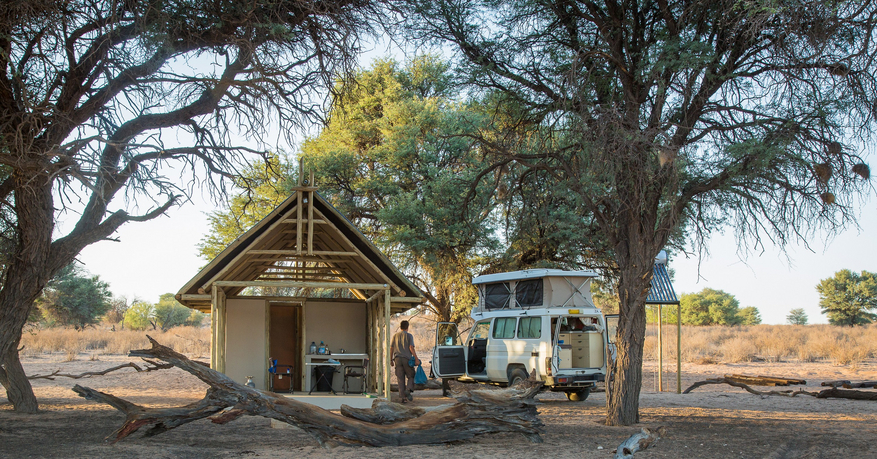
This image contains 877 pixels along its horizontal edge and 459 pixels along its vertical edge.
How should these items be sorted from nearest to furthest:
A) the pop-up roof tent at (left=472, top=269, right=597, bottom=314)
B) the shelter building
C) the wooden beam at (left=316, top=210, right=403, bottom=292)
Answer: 1. the shelter building
2. the wooden beam at (left=316, top=210, right=403, bottom=292)
3. the pop-up roof tent at (left=472, top=269, right=597, bottom=314)

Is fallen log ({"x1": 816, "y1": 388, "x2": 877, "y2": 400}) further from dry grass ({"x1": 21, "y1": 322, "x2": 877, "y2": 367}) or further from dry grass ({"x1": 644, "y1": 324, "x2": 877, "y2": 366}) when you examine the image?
dry grass ({"x1": 21, "y1": 322, "x2": 877, "y2": 367})

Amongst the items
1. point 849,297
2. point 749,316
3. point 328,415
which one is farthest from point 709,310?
point 328,415

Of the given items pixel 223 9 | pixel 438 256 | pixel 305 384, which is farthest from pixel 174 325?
pixel 223 9

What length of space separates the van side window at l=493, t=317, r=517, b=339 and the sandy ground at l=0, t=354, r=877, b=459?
1.86 metres

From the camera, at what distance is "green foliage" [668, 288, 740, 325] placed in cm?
6775

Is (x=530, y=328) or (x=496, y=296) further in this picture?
(x=496, y=296)

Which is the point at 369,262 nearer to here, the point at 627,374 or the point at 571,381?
the point at 627,374

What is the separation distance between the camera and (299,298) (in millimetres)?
14609

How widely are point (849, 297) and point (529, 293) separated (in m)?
46.5

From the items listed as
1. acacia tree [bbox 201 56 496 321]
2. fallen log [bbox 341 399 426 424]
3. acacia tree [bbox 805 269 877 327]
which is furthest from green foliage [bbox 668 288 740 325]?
fallen log [bbox 341 399 426 424]

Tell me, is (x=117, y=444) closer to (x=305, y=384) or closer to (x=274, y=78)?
(x=305, y=384)

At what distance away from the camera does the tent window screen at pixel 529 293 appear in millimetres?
15814

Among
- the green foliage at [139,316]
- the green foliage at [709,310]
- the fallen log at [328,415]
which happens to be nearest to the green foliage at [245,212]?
the fallen log at [328,415]

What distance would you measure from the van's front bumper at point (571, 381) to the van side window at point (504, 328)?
168cm
